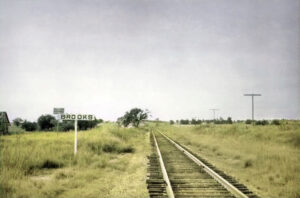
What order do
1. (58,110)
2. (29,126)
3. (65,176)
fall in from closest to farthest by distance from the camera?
Result: (65,176) → (58,110) → (29,126)

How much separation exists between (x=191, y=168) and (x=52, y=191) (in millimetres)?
5530

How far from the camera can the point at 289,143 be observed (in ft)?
68.1

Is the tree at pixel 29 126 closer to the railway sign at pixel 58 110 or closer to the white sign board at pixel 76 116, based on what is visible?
the railway sign at pixel 58 110

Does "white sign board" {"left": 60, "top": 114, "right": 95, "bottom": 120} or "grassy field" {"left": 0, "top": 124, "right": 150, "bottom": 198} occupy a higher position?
"white sign board" {"left": 60, "top": 114, "right": 95, "bottom": 120}

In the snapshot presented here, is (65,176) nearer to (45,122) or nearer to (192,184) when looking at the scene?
(192,184)

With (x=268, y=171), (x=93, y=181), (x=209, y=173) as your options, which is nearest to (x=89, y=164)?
(x=93, y=181)

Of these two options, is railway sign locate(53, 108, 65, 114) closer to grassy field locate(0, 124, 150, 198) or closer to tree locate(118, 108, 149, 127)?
grassy field locate(0, 124, 150, 198)

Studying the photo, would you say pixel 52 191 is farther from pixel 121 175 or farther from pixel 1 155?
pixel 1 155

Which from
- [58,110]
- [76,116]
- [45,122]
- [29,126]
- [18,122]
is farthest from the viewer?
[18,122]

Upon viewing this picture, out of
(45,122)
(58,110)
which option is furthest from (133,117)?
(58,110)

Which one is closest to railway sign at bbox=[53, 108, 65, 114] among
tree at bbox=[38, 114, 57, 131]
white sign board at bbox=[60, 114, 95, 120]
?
white sign board at bbox=[60, 114, 95, 120]

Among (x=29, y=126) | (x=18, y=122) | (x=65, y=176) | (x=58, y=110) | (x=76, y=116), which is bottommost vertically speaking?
(x=29, y=126)

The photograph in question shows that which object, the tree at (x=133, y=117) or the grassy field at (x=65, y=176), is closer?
the grassy field at (x=65, y=176)

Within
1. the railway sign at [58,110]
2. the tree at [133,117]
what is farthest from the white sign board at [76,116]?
Answer: the tree at [133,117]
